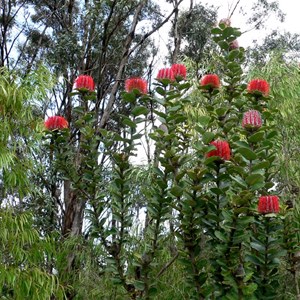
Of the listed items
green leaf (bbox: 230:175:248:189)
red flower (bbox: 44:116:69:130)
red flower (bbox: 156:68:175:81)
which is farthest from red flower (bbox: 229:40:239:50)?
red flower (bbox: 44:116:69:130)

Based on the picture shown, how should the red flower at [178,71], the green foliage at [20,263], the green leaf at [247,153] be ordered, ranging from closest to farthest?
the green leaf at [247,153] < the red flower at [178,71] < the green foliage at [20,263]

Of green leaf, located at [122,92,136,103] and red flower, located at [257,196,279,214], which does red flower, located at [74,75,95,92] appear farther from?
red flower, located at [257,196,279,214]

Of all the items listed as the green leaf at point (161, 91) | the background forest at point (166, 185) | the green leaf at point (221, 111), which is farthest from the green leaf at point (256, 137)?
the green leaf at point (161, 91)

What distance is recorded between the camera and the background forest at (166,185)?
1.87m

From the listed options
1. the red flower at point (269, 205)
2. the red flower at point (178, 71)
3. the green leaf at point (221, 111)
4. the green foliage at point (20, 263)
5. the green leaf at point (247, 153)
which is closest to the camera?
the green leaf at point (247, 153)

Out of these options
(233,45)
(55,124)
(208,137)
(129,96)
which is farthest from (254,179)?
(55,124)

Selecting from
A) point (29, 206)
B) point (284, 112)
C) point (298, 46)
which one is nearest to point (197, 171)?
point (284, 112)

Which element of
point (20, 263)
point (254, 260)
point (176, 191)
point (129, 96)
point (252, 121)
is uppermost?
point (129, 96)

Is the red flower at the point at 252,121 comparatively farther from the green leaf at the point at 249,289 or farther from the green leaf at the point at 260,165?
the green leaf at the point at 249,289

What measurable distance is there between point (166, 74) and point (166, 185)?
17.3 inches

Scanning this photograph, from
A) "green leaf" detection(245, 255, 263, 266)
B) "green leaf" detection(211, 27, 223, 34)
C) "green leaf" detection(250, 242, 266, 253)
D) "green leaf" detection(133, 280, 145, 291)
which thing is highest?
"green leaf" detection(211, 27, 223, 34)

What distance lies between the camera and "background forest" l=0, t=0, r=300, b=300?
1869mm

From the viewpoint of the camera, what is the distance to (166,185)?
1981 mm

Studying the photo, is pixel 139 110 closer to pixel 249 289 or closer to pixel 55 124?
pixel 55 124
